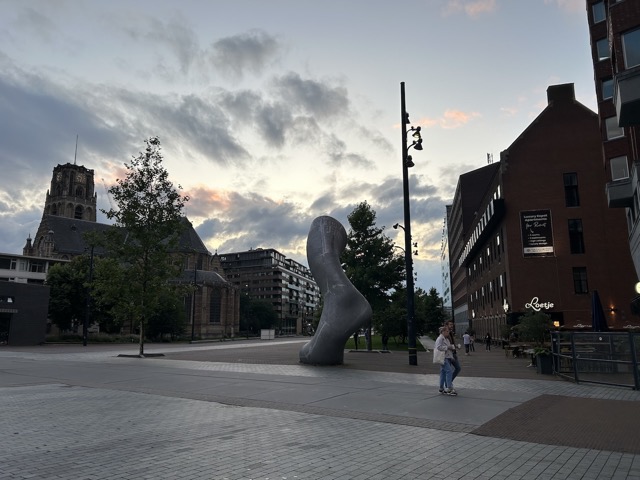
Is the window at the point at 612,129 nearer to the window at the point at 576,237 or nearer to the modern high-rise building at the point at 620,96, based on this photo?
the modern high-rise building at the point at 620,96

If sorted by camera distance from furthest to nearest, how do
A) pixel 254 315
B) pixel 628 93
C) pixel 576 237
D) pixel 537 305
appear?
1. pixel 254 315
2. pixel 576 237
3. pixel 537 305
4. pixel 628 93

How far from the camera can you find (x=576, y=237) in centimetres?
3884

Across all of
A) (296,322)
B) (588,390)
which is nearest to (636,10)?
(588,390)

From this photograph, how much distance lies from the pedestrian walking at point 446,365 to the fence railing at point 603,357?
474 cm

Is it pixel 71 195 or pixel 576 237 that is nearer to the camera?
pixel 576 237

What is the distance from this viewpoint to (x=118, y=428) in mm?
7637

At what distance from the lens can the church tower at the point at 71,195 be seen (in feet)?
344

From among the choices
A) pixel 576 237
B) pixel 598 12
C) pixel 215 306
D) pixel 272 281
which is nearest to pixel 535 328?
pixel 576 237

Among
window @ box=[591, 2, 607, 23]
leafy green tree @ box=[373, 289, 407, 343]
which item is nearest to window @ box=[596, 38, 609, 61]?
window @ box=[591, 2, 607, 23]

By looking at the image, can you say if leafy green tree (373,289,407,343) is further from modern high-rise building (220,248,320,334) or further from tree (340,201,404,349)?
modern high-rise building (220,248,320,334)

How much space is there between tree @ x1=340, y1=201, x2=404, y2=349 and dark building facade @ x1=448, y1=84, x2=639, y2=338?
37.9 ft

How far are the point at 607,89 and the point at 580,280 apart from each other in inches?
617

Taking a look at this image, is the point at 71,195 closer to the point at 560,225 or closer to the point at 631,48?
the point at 560,225

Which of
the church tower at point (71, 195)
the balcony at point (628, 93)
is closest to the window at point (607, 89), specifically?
the balcony at point (628, 93)
